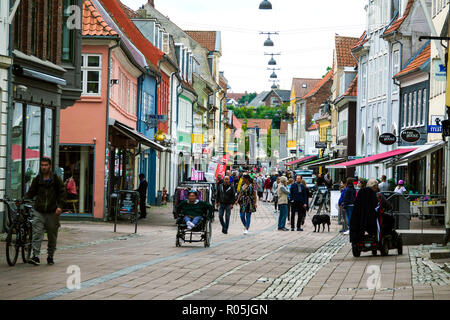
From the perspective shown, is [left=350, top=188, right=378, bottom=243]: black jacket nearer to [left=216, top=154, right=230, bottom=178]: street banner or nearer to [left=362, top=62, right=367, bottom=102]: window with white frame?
[left=216, top=154, right=230, bottom=178]: street banner

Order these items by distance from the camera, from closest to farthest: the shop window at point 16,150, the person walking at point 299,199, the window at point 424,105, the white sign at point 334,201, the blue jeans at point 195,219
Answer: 1. the blue jeans at point 195,219
2. the shop window at point 16,150
3. the person walking at point 299,199
4. the white sign at point 334,201
5. the window at point 424,105

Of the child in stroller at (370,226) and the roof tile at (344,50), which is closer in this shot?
the child in stroller at (370,226)

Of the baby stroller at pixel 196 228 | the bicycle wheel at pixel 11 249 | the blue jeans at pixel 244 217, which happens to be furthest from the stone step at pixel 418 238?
the bicycle wheel at pixel 11 249

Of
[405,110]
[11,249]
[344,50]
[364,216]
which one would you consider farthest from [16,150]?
[344,50]

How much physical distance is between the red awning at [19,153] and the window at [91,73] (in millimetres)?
7995

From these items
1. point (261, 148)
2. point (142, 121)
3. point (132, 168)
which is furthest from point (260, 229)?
point (261, 148)

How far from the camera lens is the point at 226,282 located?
466 inches

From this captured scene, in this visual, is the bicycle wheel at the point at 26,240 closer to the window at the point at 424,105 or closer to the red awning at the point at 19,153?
the red awning at the point at 19,153

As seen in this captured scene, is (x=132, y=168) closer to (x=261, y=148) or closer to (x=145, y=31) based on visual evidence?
(x=145, y=31)

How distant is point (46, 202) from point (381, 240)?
21.2ft

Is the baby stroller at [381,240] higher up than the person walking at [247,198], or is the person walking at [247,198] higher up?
the person walking at [247,198]

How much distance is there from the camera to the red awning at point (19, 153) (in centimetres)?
1994

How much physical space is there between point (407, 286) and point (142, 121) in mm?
30557

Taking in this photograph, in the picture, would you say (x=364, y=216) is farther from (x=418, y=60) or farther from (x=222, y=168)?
(x=222, y=168)
